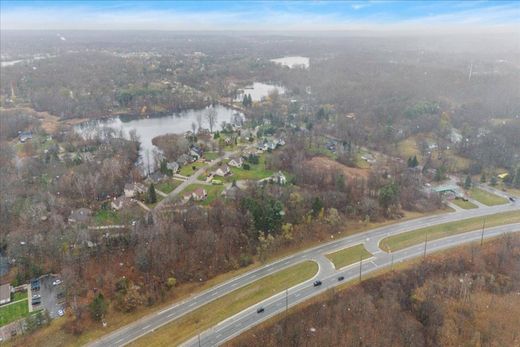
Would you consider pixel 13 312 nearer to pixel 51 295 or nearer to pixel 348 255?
pixel 51 295

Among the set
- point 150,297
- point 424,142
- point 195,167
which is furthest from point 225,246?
point 424,142

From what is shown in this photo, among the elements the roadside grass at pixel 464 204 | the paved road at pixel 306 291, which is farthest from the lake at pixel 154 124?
the roadside grass at pixel 464 204

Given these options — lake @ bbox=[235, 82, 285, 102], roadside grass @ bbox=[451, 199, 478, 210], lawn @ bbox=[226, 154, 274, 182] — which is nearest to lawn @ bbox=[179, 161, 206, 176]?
Answer: lawn @ bbox=[226, 154, 274, 182]

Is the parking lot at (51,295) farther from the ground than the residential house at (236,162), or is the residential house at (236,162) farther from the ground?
the residential house at (236,162)

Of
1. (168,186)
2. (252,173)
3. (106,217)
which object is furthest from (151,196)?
(252,173)

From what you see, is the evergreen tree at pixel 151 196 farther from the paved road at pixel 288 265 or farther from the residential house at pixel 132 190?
the paved road at pixel 288 265
